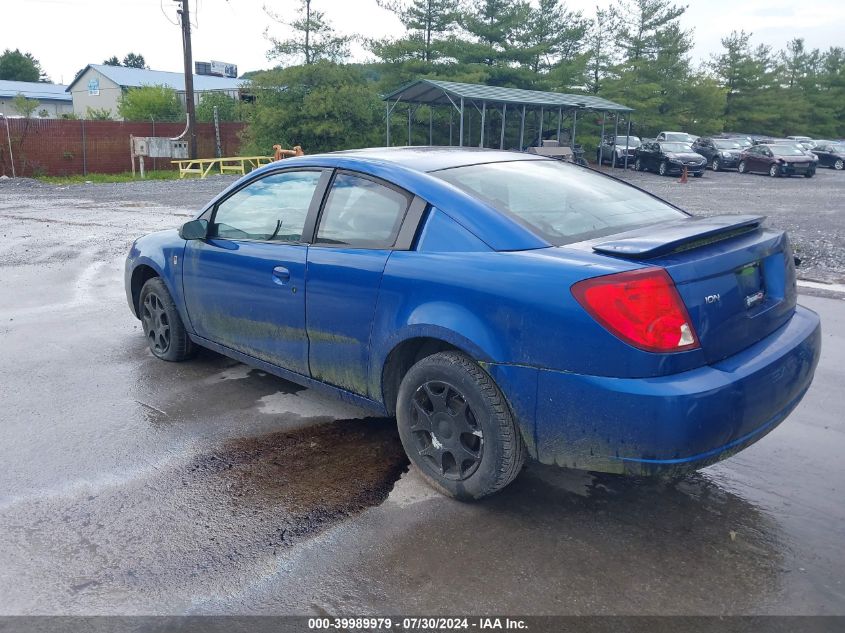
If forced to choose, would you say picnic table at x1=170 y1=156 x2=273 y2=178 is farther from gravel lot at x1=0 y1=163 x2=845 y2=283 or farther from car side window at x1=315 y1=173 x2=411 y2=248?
car side window at x1=315 y1=173 x2=411 y2=248

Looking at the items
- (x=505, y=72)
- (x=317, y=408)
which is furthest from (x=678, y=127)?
(x=317, y=408)

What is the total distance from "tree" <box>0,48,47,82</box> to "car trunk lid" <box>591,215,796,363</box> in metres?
114

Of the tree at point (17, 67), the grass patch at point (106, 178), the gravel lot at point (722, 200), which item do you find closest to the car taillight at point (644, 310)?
the gravel lot at point (722, 200)

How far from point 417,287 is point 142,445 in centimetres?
189

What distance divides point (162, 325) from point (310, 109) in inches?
1238

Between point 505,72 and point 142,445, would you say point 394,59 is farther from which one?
point 142,445

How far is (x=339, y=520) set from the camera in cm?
328

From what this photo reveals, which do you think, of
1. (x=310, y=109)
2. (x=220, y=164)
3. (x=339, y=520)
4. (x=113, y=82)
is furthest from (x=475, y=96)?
(x=113, y=82)

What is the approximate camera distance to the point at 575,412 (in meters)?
2.92

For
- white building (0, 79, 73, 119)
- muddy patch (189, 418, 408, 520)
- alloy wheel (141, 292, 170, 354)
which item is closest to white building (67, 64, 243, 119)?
white building (0, 79, 73, 119)

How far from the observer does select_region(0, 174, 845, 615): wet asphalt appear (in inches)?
108

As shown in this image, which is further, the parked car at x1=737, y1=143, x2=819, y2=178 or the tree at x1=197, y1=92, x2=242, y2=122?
the tree at x1=197, y1=92, x2=242, y2=122

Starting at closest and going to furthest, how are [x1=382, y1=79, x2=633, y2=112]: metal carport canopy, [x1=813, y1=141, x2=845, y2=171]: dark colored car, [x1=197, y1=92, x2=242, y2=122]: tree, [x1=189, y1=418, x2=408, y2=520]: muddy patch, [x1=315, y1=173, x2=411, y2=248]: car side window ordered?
[x1=189, y1=418, x2=408, y2=520]: muddy patch → [x1=315, y1=173, x2=411, y2=248]: car side window → [x1=382, y1=79, x2=633, y2=112]: metal carport canopy → [x1=813, y1=141, x2=845, y2=171]: dark colored car → [x1=197, y1=92, x2=242, y2=122]: tree

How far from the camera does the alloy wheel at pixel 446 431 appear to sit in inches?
130
